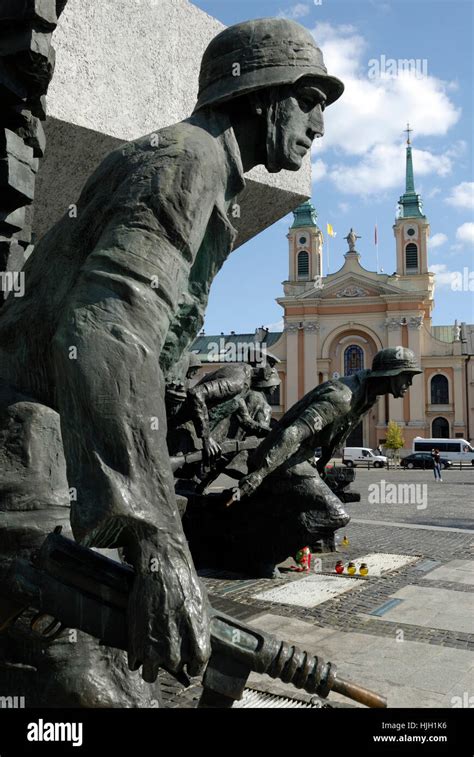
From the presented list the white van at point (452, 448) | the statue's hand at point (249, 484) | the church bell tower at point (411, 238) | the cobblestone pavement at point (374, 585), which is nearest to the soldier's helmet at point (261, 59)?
the cobblestone pavement at point (374, 585)

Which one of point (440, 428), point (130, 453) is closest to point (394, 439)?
point (440, 428)

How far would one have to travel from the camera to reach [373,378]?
5.85m

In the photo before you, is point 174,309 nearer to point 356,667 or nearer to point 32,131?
point 32,131

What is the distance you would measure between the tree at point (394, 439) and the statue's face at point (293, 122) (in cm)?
4663

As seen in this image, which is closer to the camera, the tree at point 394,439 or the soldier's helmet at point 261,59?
the soldier's helmet at point 261,59

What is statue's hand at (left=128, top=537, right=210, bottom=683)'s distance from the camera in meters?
1.19

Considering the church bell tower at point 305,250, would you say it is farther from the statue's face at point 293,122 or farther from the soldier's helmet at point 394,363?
the statue's face at point 293,122

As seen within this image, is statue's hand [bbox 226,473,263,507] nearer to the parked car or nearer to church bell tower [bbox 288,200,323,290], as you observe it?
the parked car

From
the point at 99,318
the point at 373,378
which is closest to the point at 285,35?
the point at 99,318

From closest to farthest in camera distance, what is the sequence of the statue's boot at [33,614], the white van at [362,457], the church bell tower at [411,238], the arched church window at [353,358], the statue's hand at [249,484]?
the statue's boot at [33,614], the statue's hand at [249,484], the white van at [362,457], the arched church window at [353,358], the church bell tower at [411,238]

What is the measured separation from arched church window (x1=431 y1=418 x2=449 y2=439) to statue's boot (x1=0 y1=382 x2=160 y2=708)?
53261 mm

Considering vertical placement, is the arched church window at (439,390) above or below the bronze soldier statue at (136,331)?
above

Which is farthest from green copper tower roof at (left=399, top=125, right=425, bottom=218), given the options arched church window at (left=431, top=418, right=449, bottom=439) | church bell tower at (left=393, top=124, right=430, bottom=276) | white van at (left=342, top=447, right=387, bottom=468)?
Answer: white van at (left=342, top=447, right=387, bottom=468)

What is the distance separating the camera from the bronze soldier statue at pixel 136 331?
4.08ft
